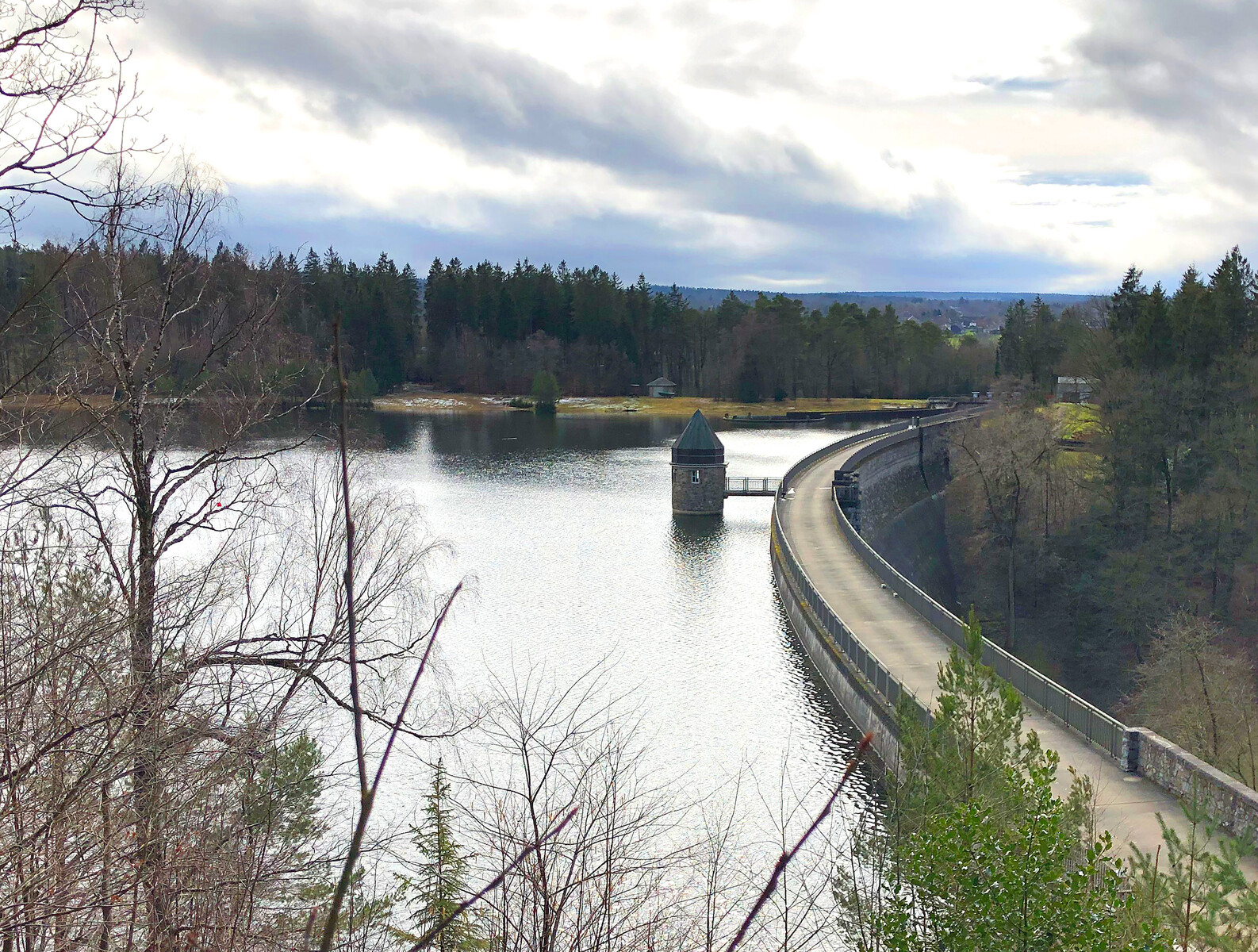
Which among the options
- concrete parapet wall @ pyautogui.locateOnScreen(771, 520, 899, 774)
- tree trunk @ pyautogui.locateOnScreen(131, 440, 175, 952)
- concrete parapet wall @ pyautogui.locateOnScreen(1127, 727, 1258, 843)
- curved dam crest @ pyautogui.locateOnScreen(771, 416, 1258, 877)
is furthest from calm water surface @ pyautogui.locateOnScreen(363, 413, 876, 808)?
tree trunk @ pyautogui.locateOnScreen(131, 440, 175, 952)

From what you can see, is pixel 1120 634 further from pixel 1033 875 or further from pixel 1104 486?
pixel 1033 875

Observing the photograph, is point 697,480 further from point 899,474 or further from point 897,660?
point 897,660

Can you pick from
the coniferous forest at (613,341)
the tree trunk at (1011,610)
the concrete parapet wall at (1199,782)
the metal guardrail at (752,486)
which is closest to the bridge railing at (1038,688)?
the concrete parapet wall at (1199,782)

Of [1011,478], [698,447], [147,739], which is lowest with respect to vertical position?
[1011,478]

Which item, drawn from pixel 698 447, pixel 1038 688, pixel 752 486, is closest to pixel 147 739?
pixel 1038 688

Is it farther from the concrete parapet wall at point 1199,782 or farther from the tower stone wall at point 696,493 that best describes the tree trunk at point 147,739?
the tower stone wall at point 696,493

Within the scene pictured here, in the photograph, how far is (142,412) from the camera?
11664 mm

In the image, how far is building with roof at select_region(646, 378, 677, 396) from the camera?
116688 mm

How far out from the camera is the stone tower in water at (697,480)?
49.5m

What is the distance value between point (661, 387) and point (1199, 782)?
104 metres

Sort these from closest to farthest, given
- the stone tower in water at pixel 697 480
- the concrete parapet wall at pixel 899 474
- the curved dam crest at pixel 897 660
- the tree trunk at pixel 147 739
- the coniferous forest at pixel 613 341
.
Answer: the tree trunk at pixel 147 739 → the curved dam crest at pixel 897 660 → the stone tower in water at pixel 697 480 → the concrete parapet wall at pixel 899 474 → the coniferous forest at pixel 613 341

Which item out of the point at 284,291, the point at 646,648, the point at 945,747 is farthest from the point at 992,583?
the point at 284,291

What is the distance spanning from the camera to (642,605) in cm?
3316

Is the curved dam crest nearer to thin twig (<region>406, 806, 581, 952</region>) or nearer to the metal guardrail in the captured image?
the metal guardrail
